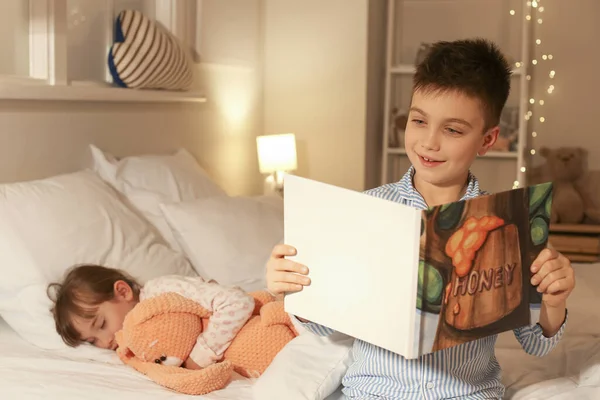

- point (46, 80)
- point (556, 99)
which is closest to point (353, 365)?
point (46, 80)

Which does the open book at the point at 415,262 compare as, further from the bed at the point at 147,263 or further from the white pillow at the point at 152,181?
the white pillow at the point at 152,181

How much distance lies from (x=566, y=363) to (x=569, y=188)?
274cm

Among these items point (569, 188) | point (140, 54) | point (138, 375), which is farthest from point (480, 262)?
point (569, 188)

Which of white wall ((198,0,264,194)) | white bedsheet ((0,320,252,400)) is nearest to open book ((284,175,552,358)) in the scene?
white bedsheet ((0,320,252,400))

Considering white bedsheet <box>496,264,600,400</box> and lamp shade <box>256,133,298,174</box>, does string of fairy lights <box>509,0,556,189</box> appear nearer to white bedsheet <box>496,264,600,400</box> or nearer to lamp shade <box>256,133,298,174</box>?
lamp shade <box>256,133,298,174</box>

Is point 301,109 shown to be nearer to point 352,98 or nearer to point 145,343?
point 352,98

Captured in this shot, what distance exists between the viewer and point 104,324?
1.97 metres

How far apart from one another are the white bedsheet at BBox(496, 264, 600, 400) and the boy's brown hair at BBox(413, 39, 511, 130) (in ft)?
1.73

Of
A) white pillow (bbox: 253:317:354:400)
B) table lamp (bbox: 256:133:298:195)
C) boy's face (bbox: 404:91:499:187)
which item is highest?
boy's face (bbox: 404:91:499:187)

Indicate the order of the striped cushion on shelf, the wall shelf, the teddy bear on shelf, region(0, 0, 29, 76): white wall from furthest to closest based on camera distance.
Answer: the teddy bear on shelf
the striped cushion on shelf
region(0, 0, 29, 76): white wall
the wall shelf

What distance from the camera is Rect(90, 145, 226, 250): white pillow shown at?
2.64 meters

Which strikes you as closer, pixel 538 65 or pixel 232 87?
pixel 232 87

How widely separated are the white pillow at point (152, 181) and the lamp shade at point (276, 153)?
A: 2.71 feet

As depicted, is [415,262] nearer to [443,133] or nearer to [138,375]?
[443,133]
